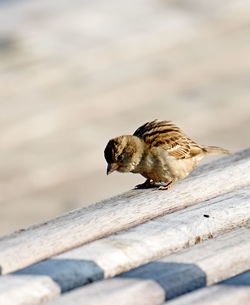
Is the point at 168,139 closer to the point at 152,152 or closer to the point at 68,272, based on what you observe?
the point at 152,152

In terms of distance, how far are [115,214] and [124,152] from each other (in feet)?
5.02

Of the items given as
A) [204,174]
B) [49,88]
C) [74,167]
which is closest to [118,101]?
[49,88]

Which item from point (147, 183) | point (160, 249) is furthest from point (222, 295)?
point (147, 183)

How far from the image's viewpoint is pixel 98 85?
10445 millimetres

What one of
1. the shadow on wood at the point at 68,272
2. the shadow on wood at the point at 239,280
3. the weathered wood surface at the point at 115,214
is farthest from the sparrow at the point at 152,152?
the shadow on wood at the point at 239,280

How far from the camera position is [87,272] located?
3.27 m

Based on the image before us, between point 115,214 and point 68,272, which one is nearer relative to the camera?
point 68,272

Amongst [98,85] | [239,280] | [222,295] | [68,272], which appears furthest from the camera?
[98,85]

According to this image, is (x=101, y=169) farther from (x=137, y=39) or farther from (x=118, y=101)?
(x=137, y=39)

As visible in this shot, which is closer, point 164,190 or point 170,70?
point 164,190

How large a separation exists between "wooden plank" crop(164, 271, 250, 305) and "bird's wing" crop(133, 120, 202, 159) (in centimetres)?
244

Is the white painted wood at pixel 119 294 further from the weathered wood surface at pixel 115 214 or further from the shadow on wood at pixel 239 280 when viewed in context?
the weathered wood surface at pixel 115 214

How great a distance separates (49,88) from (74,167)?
1.55m

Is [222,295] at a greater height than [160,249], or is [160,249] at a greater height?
[160,249]
